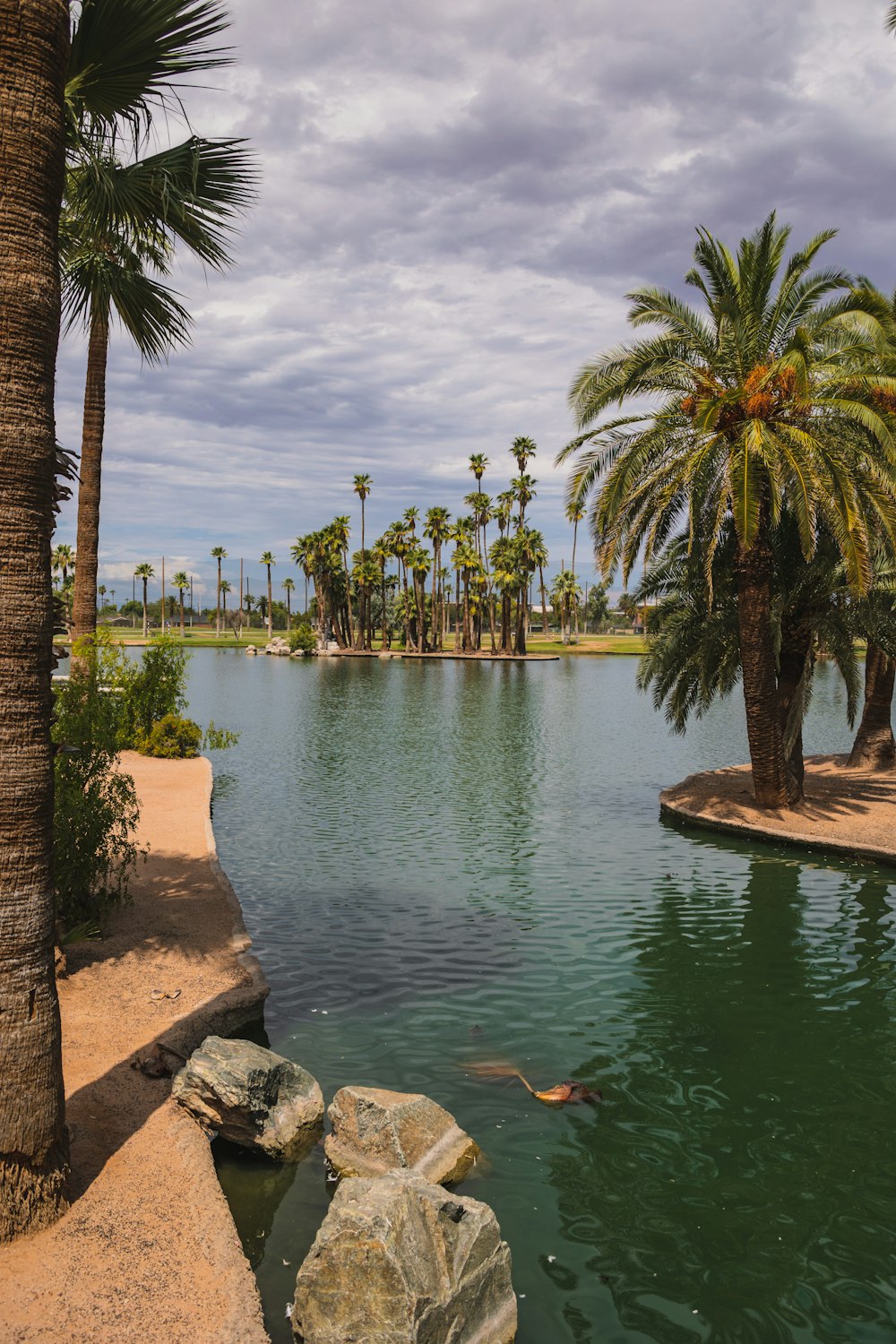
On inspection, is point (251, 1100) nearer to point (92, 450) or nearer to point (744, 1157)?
point (744, 1157)

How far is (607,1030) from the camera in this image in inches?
386

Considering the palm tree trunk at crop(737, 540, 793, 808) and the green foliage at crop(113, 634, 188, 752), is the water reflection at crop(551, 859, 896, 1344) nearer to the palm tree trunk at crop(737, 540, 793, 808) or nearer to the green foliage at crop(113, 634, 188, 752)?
the palm tree trunk at crop(737, 540, 793, 808)

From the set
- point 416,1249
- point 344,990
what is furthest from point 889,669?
point 416,1249

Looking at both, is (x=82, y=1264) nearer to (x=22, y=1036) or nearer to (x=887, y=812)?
(x=22, y=1036)

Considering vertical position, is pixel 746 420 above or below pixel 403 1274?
above

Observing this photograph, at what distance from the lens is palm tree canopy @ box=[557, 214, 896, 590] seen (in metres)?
16.9

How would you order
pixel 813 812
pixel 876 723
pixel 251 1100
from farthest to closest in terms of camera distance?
pixel 876 723 → pixel 813 812 → pixel 251 1100

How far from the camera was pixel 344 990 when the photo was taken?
35.2 feet

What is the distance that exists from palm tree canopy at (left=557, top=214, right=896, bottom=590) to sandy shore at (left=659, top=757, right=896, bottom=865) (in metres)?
4.73

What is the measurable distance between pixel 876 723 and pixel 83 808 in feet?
67.3

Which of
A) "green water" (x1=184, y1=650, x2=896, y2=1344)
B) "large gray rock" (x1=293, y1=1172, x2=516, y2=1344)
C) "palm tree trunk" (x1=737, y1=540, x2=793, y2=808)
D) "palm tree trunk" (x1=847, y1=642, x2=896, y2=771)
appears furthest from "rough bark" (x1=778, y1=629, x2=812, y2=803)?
"large gray rock" (x1=293, y1=1172, x2=516, y2=1344)

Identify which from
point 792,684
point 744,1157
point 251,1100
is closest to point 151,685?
point 792,684

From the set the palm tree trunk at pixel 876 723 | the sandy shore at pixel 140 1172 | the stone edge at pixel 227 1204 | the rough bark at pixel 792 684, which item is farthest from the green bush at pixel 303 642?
the stone edge at pixel 227 1204

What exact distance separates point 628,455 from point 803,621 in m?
5.24
